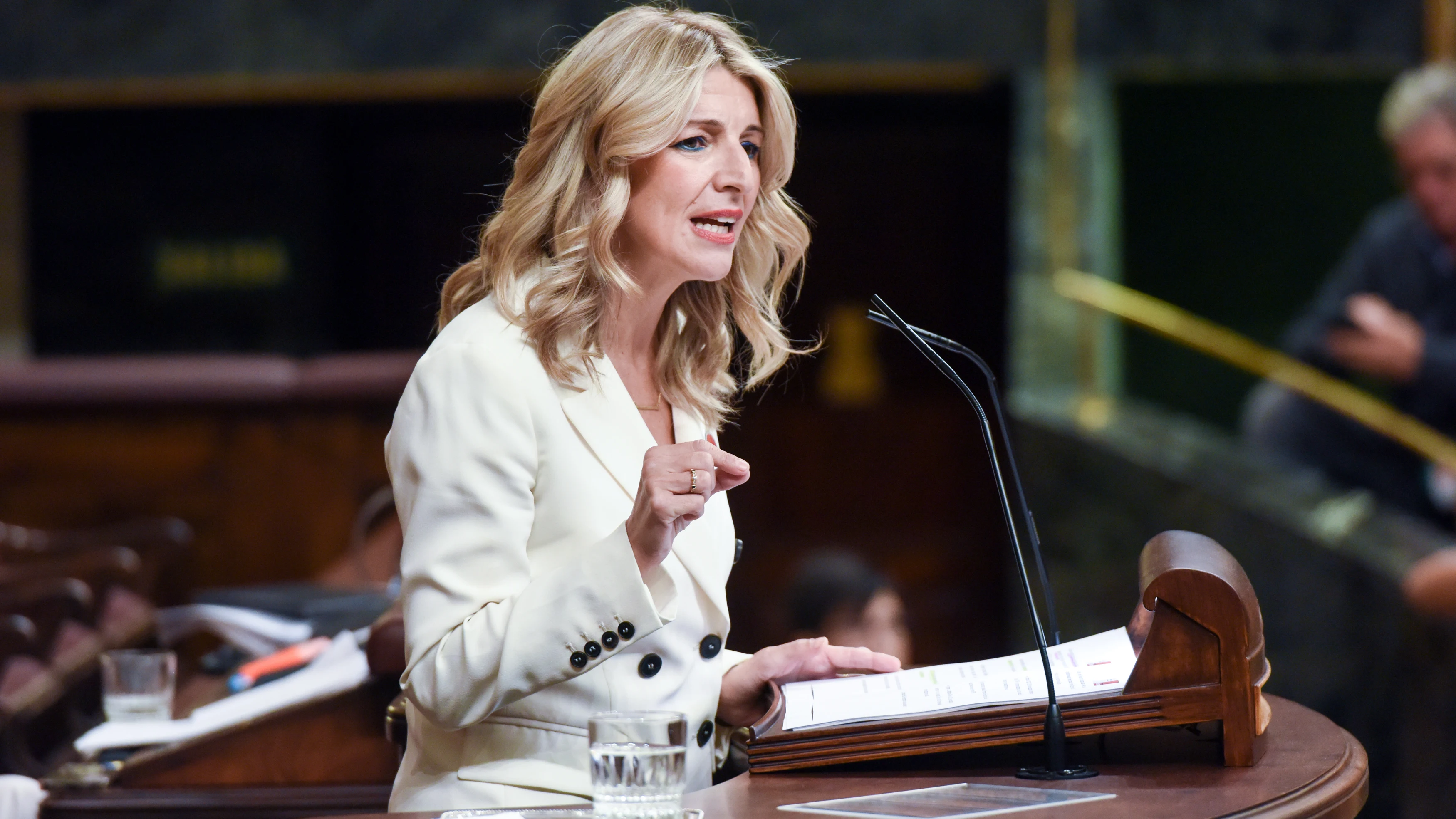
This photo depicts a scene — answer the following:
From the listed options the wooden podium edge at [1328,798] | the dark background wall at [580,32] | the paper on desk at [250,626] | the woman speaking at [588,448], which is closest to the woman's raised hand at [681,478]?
the woman speaking at [588,448]

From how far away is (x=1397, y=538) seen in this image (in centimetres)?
437

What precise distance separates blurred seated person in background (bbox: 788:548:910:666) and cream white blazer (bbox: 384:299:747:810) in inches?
78.3

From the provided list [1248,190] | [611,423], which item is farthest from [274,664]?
[1248,190]

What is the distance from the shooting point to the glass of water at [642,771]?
131 centimetres

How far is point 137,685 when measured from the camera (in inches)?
97.6

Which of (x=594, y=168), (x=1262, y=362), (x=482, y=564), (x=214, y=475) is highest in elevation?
(x=1262, y=362)

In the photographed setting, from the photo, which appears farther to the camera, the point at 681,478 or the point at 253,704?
the point at 253,704

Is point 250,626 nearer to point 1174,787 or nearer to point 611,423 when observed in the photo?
point 611,423

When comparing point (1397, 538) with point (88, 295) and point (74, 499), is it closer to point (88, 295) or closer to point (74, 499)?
point (74, 499)

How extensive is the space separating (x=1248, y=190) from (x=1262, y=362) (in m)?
2.80

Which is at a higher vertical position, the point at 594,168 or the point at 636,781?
A: the point at 594,168

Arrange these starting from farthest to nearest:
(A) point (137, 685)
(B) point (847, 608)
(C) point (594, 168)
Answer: (B) point (847, 608) → (A) point (137, 685) → (C) point (594, 168)

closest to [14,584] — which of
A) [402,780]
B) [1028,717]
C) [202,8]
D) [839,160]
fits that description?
[402,780]

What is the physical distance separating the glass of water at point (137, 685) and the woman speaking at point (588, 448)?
0.88 metres
